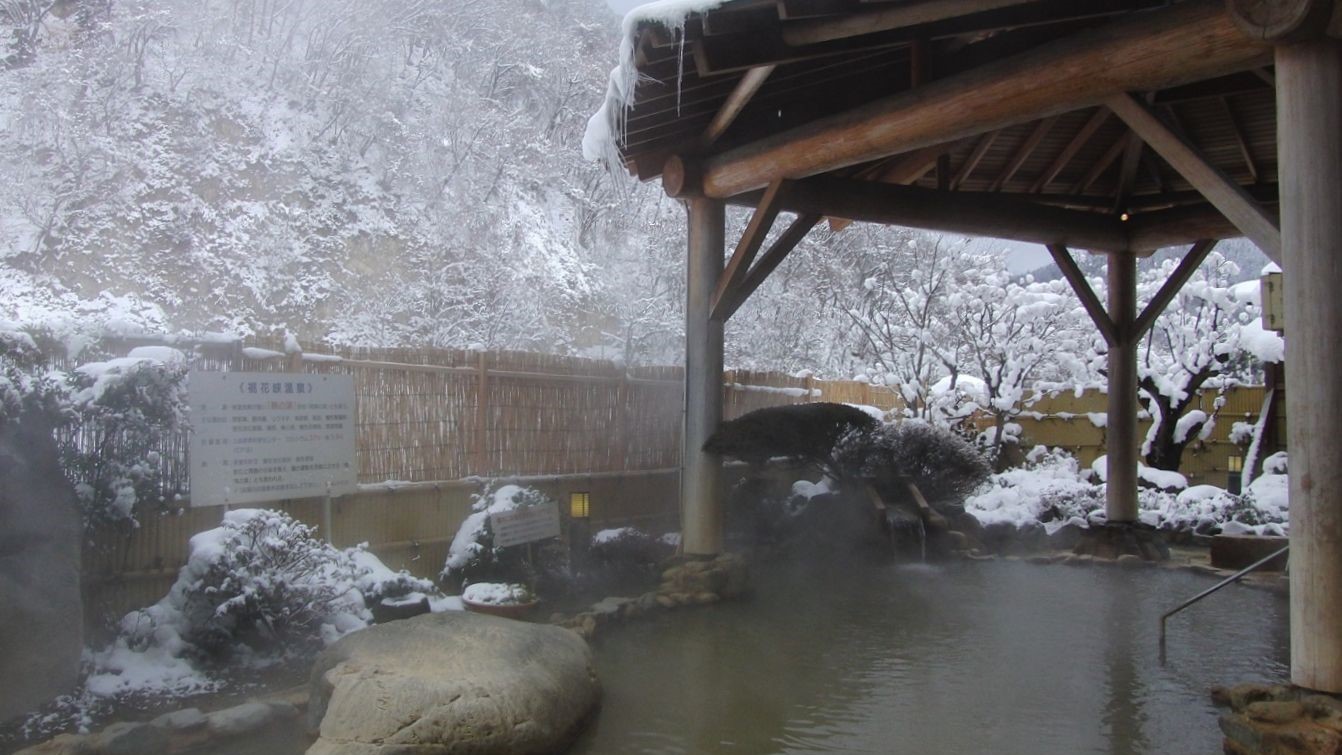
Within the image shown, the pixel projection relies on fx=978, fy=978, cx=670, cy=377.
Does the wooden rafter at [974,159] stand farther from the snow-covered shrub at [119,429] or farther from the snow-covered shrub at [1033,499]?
the snow-covered shrub at [119,429]

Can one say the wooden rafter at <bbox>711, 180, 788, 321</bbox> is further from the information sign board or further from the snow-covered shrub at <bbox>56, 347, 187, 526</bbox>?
the snow-covered shrub at <bbox>56, 347, 187, 526</bbox>

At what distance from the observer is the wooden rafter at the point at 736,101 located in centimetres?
582

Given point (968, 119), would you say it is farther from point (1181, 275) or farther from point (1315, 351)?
point (1181, 275)

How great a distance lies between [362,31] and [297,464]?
56.3ft

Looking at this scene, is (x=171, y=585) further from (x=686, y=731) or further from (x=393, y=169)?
(x=393, y=169)

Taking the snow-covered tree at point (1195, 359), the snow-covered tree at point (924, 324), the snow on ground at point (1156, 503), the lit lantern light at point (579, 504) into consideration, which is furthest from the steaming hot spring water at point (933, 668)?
the snow-covered tree at point (924, 324)

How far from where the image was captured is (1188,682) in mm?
4863

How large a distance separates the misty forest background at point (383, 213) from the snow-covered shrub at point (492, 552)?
7690mm

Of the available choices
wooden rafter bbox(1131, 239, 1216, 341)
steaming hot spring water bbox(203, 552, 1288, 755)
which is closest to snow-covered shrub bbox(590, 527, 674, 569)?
steaming hot spring water bbox(203, 552, 1288, 755)

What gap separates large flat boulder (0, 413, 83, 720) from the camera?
13.0 ft

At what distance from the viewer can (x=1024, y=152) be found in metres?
7.80

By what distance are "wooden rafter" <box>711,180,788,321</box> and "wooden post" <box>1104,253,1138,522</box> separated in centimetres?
403

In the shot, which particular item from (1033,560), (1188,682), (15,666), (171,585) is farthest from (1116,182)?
(15,666)

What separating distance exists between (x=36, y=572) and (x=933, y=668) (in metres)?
4.25
